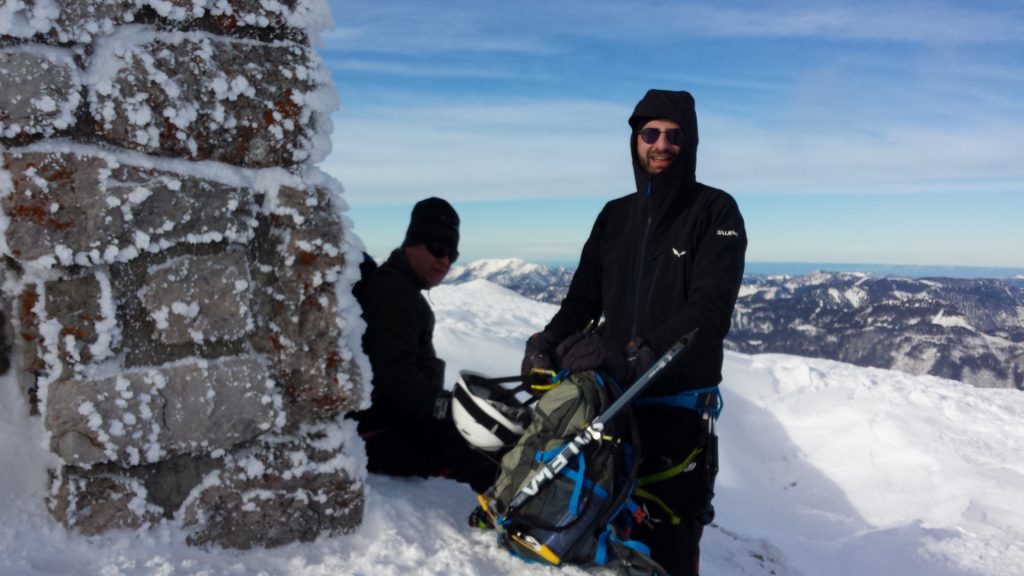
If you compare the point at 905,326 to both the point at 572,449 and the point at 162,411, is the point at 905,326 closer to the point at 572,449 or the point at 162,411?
the point at 572,449

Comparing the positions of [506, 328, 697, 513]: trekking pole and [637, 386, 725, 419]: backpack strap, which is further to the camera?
[637, 386, 725, 419]: backpack strap

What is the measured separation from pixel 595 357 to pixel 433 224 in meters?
1.39

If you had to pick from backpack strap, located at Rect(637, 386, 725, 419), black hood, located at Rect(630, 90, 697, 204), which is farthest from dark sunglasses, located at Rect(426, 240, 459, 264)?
backpack strap, located at Rect(637, 386, 725, 419)

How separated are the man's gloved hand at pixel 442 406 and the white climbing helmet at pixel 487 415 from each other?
0.34m

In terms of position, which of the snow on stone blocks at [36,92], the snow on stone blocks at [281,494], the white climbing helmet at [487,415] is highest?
the snow on stone blocks at [36,92]

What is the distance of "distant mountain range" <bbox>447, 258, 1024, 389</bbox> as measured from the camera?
7150cm

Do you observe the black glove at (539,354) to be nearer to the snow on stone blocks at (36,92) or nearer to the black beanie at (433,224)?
the black beanie at (433,224)

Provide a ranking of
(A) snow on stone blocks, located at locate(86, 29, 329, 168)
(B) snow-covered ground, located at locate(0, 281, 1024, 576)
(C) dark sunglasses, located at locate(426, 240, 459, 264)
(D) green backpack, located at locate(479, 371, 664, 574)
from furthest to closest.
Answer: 1. (C) dark sunglasses, located at locate(426, 240, 459, 264)
2. (D) green backpack, located at locate(479, 371, 664, 574)
3. (B) snow-covered ground, located at locate(0, 281, 1024, 576)
4. (A) snow on stone blocks, located at locate(86, 29, 329, 168)

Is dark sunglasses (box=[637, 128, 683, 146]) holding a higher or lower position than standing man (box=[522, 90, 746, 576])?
higher

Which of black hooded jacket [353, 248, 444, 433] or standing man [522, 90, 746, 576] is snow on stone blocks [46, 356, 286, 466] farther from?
standing man [522, 90, 746, 576]

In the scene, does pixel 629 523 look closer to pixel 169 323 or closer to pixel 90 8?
pixel 169 323

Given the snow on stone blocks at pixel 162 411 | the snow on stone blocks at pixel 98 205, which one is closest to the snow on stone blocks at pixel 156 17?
the snow on stone blocks at pixel 98 205

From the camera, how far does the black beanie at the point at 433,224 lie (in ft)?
12.1

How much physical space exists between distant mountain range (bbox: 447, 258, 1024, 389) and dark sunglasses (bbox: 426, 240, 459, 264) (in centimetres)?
4939
